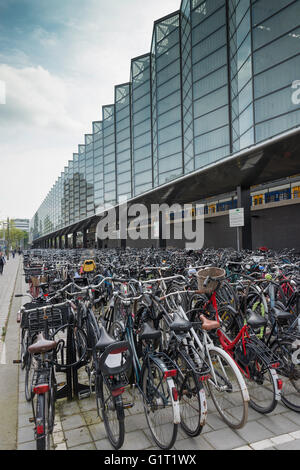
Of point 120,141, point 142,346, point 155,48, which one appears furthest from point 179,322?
point 120,141

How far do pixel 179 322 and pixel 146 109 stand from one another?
125 feet

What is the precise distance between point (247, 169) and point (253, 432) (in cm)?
1091

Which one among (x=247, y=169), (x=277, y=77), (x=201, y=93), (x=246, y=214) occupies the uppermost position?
(x=201, y=93)

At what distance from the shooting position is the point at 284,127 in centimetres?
1759

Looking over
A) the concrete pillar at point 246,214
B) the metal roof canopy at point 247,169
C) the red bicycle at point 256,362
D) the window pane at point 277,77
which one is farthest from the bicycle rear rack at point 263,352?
the window pane at point 277,77

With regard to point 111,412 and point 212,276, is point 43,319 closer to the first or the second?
point 111,412

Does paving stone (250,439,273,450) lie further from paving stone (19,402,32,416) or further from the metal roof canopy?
the metal roof canopy

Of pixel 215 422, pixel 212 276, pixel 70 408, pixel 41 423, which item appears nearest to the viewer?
pixel 41 423

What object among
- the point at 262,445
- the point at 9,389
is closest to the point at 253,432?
the point at 262,445

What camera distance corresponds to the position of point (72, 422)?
2.74 m

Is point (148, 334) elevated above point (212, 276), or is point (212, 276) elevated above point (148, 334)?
point (212, 276)

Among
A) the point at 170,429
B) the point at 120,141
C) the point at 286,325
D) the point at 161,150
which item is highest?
the point at 120,141
